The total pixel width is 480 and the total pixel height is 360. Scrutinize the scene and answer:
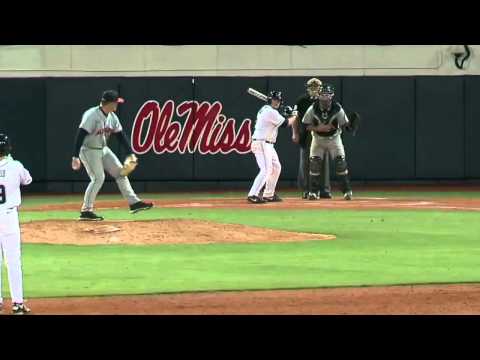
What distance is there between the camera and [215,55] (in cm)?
2994

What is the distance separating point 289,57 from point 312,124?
19.5 feet

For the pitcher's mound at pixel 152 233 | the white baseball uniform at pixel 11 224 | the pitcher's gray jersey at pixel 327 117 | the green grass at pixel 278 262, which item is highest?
the pitcher's gray jersey at pixel 327 117

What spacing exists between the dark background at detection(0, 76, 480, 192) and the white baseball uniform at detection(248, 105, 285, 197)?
16.1 feet

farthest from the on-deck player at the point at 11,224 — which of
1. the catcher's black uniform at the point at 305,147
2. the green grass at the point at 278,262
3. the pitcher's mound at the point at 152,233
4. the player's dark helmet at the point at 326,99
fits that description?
the catcher's black uniform at the point at 305,147

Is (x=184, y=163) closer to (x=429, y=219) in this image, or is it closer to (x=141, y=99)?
(x=141, y=99)

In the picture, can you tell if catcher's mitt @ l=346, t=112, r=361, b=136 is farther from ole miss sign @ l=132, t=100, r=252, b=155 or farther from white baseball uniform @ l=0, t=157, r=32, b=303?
white baseball uniform @ l=0, t=157, r=32, b=303

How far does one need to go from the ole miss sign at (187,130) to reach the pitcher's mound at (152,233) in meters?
9.81

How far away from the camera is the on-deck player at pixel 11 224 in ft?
37.3

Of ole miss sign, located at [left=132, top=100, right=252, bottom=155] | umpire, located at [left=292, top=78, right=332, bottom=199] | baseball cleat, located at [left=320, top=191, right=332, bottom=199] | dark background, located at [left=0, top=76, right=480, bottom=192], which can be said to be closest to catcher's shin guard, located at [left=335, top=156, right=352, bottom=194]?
umpire, located at [left=292, top=78, right=332, bottom=199]

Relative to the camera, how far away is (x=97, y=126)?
19.8 m

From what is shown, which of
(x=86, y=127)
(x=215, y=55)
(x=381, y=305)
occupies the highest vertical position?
(x=215, y=55)

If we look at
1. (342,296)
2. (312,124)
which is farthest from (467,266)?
(312,124)

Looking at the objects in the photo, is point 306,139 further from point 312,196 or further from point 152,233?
point 152,233

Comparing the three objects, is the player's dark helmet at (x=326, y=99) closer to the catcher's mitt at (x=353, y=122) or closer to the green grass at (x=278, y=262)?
the catcher's mitt at (x=353, y=122)
